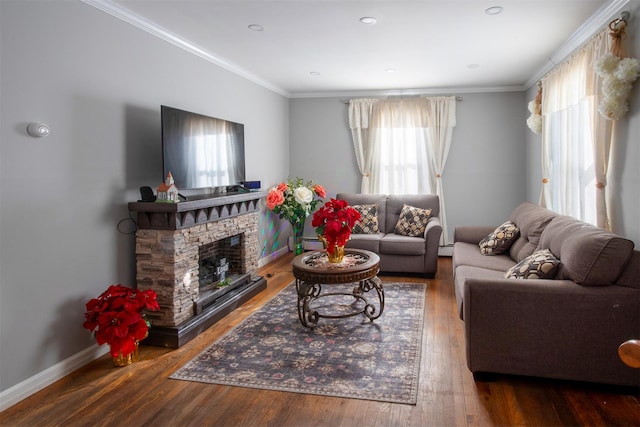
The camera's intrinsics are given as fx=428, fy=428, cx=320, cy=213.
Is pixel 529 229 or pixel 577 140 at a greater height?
pixel 577 140

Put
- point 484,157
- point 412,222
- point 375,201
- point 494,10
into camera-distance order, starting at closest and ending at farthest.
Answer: point 494,10, point 412,222, point 375,201, point 484,157

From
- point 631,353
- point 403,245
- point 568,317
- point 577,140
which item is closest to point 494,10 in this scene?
point 577,140

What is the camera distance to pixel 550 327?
2.49 meters

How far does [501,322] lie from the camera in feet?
8.39

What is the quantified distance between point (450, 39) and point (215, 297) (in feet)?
10.4

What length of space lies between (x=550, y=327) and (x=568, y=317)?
113 mm

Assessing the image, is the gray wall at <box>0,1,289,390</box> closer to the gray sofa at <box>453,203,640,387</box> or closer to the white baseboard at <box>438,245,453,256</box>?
the gray sofa at <box>453,203,640,387</box>

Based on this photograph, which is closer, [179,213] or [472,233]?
[179,213]

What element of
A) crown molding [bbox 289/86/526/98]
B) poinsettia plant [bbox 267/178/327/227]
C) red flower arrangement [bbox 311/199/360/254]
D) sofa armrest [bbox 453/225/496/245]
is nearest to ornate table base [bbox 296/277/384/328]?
red flower arrangement [bbox 311/199/360/254]

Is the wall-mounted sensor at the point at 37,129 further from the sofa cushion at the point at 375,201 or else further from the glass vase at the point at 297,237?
the sofa cushion at the point at 375,201

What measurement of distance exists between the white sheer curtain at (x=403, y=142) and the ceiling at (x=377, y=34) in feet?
2.77

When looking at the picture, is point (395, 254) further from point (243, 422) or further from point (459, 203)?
point (243, 422)

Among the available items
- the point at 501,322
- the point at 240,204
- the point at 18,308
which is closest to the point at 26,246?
the point at 18,308

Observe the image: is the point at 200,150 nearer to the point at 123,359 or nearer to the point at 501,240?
the point at 123,359
